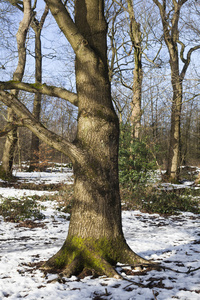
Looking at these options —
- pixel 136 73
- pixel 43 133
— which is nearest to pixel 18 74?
pixel 136 73

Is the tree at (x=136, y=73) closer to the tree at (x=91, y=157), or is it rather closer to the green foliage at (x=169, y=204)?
the green foliage at (x=169, y=204)

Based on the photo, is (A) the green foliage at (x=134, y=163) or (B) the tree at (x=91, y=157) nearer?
(B) the tree at (x=91, y=157)

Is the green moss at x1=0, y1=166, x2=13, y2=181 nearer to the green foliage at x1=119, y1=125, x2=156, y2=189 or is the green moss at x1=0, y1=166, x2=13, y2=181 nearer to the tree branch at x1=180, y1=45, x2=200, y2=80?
the green foliage at x1=119, y1=125, x2=156, y2=189

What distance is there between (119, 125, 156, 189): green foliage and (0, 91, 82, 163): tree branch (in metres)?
6.93

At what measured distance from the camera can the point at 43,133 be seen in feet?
13.2

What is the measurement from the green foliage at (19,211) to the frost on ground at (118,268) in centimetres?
41

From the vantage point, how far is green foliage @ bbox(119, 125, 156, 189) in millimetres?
10727

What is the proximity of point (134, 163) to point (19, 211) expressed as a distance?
491 cm

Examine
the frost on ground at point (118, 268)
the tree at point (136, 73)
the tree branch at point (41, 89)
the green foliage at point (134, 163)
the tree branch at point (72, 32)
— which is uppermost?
the tree at point (136, 73)

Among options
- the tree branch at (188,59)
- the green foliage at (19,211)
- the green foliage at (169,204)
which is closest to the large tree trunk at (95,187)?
the green foliage at (19,211)

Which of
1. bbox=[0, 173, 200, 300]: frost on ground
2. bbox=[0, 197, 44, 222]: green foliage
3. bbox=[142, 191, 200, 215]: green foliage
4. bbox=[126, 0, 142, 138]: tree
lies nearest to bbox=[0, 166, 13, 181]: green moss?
bbox=[0, 197, 44, 222]: green foliage

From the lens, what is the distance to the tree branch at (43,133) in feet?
12.8

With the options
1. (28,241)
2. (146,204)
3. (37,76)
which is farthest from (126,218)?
(37,76)

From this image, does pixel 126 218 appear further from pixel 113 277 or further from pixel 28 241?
pixel 113 277
